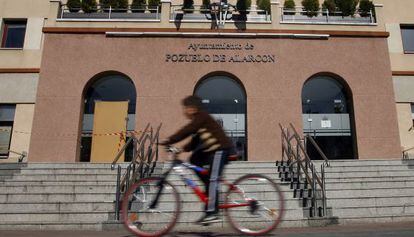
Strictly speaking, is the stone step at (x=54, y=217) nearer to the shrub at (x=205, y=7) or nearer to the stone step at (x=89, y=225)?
the stone step at (x=89, y=225)

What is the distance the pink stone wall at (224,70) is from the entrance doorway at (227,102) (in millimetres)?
510

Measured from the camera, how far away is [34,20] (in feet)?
61.8

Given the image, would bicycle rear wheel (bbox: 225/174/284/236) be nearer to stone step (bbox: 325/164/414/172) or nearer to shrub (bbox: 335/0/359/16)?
stone step (bbox: 325/164/414/172)

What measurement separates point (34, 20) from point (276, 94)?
12146 millimetres

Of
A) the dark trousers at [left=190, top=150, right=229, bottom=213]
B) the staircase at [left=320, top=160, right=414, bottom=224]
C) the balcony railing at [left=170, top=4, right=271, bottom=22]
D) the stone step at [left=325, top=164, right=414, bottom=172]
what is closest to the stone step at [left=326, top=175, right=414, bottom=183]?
the staircase at [left=320, top=160, right=414, bottom=224]

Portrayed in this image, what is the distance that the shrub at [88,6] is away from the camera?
1697 centimetres

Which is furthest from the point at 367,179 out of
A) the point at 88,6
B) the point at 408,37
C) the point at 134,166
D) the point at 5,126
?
the point at 5,126

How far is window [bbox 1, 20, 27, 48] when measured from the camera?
18.7 metres

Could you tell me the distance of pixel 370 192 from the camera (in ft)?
33.4

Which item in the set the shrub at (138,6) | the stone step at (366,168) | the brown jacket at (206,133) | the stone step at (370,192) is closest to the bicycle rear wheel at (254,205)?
the brown jacket at (206,133)

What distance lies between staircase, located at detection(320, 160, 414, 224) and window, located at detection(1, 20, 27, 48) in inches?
606

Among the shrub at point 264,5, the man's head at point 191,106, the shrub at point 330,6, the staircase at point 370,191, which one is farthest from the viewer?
the shrub at point 330,6

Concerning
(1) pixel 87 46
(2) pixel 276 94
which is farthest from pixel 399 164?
(1) pixel 87 46

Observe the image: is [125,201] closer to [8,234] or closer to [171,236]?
[171,236]
